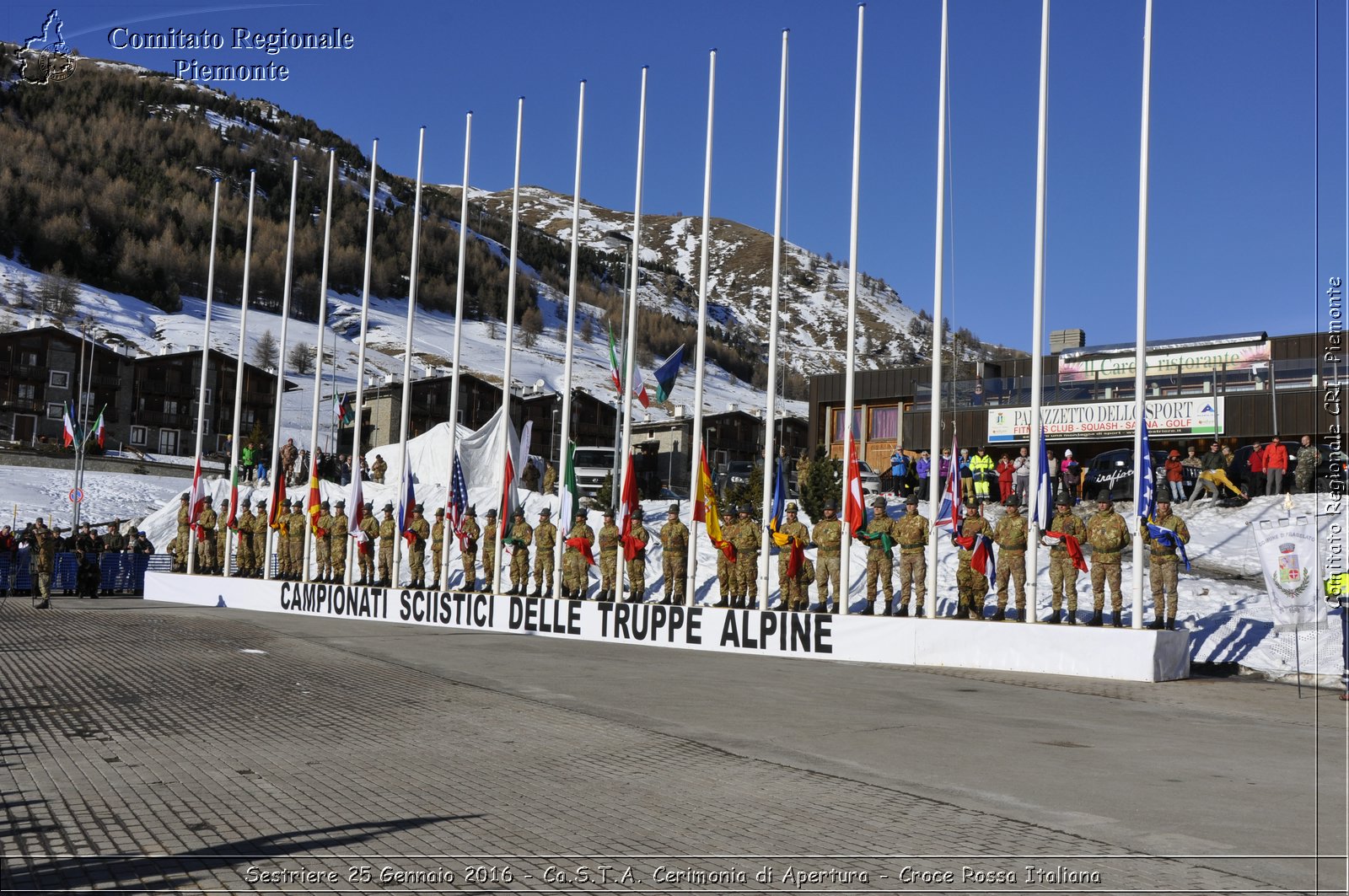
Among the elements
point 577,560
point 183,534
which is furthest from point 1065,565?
point 183,534

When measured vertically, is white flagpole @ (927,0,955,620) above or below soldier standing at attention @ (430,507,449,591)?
above

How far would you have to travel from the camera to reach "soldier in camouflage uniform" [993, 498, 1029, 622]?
18703mm

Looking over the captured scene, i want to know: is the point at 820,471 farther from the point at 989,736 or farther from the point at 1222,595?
the point at 989,736

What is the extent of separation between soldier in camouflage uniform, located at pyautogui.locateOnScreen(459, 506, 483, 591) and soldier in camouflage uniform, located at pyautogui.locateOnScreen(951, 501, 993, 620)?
11.8 metres

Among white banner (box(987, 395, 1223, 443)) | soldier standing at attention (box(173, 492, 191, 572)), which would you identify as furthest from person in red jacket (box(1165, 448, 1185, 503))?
soldier standing at attention (box(173, 492, 191, 572))

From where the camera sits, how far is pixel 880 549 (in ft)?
67.5

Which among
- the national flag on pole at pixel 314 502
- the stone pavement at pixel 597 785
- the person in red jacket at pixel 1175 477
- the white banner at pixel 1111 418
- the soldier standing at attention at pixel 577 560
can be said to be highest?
the white banner at pixel 1111 418

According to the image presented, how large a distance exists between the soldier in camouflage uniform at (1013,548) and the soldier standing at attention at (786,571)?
3530mm

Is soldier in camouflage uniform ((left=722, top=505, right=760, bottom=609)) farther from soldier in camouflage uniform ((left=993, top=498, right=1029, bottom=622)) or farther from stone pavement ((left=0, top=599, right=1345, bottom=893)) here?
stone pavement ((left=0, top=599, right=1345, bottom=893))

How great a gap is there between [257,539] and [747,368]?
522 ft

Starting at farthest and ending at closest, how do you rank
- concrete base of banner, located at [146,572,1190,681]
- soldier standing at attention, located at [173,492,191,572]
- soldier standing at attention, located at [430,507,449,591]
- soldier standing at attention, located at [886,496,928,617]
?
soldier standing at attention, located at [173,492,191,572], soldier standing at attention, located at [430,507,449,591], soldier standing at attention, located at [886,496,928,617], concrete base of banner, located at [146,572,1190,681]

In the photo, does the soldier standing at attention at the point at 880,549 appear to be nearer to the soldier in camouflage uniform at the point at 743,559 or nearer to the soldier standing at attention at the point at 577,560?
the soldier in camouflage uniform at the point at 743,559

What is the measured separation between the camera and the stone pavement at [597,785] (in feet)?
19.7

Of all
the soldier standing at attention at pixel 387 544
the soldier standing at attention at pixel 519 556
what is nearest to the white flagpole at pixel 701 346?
the soldier standing at attention at pixel 519 556
